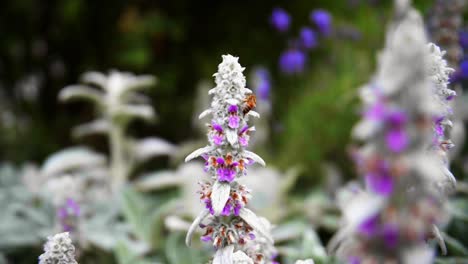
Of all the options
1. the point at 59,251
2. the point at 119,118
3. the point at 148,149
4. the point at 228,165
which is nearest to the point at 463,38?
the point at 148,149

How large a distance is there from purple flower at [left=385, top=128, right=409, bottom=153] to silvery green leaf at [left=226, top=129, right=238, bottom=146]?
46cm

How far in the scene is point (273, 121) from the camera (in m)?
4.05

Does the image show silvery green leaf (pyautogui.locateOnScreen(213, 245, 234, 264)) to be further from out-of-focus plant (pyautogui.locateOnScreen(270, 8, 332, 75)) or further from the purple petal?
out-of-focus plant (pyautogui.locateOnScreen(270, 8, 332, 75))

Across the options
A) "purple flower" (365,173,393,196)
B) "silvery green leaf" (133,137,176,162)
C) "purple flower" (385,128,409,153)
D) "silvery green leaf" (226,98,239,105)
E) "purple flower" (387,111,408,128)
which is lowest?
"purple flower" (365,173,393,196)

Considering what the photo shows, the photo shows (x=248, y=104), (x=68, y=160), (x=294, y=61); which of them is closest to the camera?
(x=248, y=104)

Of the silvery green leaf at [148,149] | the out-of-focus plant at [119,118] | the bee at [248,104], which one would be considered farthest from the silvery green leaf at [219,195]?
the silvery green leaf at [148,149]

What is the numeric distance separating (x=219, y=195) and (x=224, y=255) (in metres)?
0.18

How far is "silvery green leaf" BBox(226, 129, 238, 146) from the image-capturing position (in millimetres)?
1263

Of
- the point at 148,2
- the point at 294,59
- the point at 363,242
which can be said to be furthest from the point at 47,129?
the point at 363,242

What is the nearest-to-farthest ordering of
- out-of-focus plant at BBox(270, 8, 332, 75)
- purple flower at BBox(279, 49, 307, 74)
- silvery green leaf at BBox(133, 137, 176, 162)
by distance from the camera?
silvery green leaf at BBox(133, 137, 176, 162)
out-of-focus plant at BBox(270, 8, 332, 75)
purple flower at BBox(279, 49, 307, 74)

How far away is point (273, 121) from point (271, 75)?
0.67m

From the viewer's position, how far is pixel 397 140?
2.89 feet

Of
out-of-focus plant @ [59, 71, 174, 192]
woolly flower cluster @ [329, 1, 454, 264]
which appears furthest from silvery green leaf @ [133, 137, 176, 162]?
woolly flower cluster @ [329, 1, 454, 264]

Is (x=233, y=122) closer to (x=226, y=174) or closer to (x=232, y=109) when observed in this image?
(x=232, y=109)
